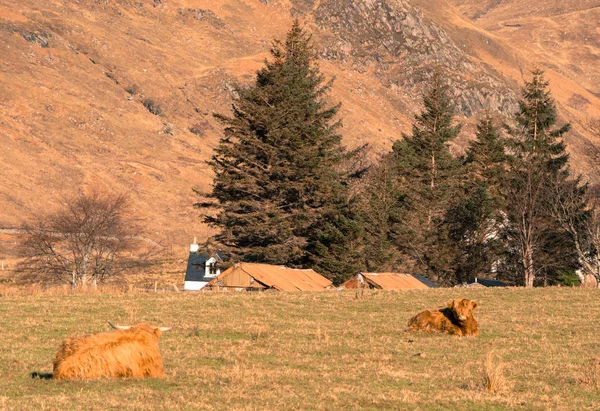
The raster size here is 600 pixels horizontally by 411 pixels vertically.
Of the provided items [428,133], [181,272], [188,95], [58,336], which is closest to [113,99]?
[188,95]

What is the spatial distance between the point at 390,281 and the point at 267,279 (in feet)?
31.6

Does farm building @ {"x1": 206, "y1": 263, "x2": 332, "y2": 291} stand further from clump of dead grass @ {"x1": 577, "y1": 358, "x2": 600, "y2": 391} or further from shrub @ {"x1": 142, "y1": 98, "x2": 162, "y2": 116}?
shrub @ {"x1": 142, "y1": 98, "x2": 162, "y2": 116}

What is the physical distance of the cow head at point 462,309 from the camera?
2247 centimetres

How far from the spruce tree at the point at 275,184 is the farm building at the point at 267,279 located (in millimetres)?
5265

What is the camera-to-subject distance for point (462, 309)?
2272 cm

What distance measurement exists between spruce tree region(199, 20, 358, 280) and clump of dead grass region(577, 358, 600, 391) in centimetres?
3947

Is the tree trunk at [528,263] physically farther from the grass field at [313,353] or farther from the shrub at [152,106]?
the shrub at [152,106]

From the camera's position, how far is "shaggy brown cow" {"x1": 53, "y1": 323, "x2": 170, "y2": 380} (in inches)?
579

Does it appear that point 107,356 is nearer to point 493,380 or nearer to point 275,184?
point 493,380

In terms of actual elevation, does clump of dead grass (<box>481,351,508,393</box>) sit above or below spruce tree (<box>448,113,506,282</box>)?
below

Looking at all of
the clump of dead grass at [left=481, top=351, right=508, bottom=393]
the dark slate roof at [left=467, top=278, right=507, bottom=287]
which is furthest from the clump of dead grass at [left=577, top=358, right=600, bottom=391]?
the dark slate roof at [left=467, top=278, right=507, bottom=287]

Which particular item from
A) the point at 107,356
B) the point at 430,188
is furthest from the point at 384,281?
the point at 107,356

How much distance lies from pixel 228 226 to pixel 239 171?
12.7 feet

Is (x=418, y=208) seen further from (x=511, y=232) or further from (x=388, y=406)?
(x=388, y=406)
